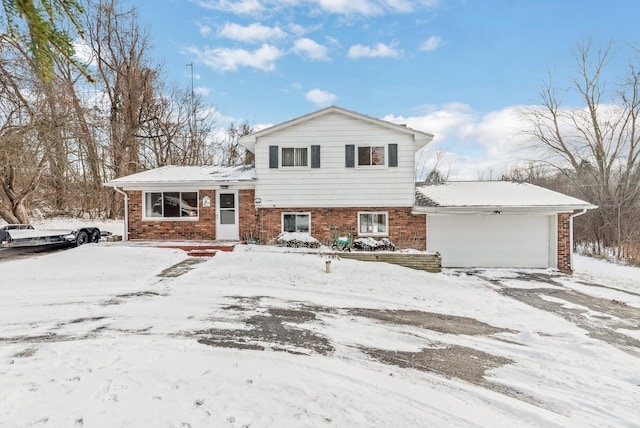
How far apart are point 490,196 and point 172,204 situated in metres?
13.0

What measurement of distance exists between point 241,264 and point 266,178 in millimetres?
4646

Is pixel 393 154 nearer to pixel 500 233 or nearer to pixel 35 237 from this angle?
pixel 500 233

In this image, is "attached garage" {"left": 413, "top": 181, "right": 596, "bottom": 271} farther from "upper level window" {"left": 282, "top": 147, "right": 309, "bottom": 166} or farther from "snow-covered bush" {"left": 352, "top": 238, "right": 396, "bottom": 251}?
"upper level window" {"left": 282, "top": 147, "right": 309, "bottom": 166}

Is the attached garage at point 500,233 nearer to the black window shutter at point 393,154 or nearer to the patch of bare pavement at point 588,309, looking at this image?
the black window shutter at point 393,154

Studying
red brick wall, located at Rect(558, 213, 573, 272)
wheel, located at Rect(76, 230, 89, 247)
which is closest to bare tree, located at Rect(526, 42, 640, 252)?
red brick wall, located at Rect(558, 213, 573, 272)

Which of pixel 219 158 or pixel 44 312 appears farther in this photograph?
pixel 219 158

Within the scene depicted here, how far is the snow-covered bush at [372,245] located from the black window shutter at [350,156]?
3040mm

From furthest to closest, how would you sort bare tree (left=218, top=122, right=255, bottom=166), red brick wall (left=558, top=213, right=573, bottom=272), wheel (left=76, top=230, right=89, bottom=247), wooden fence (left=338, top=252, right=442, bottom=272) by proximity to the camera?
bare tree (left=218, top=122, right=255, bottom=166), wheel (left=76, top=230, right=89, bottom=247), red brick wall (left=558, top=213, right=573, bottom=272), wooden fence (left=338, top=252, right=442, bottom=272)

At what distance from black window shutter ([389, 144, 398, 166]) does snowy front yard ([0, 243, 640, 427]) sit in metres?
5.38

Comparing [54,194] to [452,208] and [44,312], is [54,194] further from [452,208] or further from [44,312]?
[452,208]

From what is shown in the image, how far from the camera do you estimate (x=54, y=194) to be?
18.1 metres

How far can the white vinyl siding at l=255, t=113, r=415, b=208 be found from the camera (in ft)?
41.0

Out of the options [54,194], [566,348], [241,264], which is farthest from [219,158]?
[566,348]

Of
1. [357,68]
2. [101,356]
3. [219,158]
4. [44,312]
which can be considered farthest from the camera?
[219,158]
